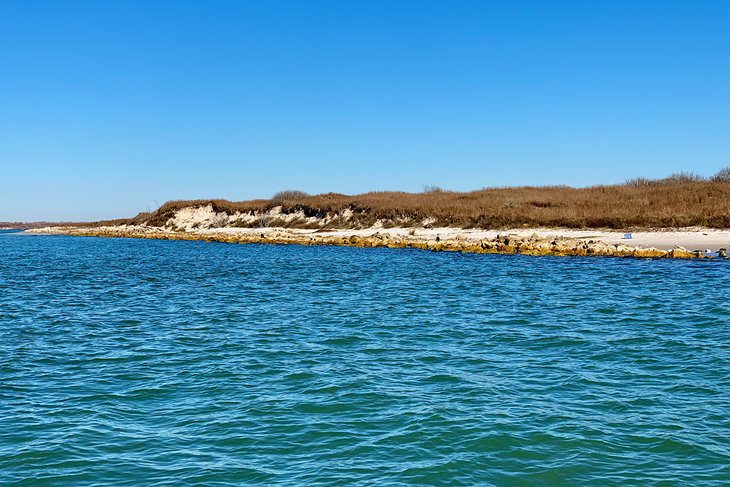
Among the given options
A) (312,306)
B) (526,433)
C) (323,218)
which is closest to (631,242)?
(312,306)

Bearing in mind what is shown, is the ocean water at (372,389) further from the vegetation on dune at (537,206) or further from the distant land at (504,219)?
the vegetation on dune at (537,206)

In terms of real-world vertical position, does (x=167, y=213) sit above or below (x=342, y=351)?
above

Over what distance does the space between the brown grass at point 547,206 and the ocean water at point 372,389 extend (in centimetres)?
2773

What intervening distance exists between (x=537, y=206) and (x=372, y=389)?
5491 cm

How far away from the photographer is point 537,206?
62.7m

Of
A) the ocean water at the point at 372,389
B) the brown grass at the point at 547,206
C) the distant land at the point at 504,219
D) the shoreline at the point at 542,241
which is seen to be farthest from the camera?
the brown grass at the point at 547,206

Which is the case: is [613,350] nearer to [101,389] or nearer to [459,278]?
[101,389]

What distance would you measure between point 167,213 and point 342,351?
9035 cm

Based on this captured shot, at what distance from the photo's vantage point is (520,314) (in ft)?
59.6

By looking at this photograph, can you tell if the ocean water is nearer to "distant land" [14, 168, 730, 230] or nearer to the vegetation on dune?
the vegetation on dune

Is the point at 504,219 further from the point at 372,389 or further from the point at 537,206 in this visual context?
the point at 372,389

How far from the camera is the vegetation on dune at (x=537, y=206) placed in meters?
49.0

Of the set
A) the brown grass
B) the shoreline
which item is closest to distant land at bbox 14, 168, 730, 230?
the brown grass

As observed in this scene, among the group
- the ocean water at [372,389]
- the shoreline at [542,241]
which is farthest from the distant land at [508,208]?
the ocean water at [372,389]
